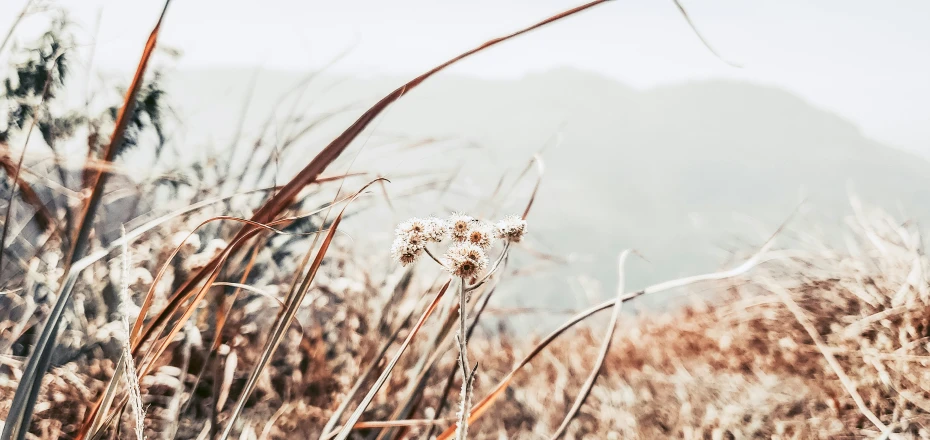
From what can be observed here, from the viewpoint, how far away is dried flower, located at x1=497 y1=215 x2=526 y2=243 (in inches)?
17.1

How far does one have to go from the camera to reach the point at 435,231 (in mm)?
423

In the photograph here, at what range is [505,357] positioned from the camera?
1.41 metres

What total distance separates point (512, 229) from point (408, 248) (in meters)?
0.09

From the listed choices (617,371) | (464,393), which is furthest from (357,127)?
(617,371)

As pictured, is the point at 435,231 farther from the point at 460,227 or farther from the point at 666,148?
the point at 666,148

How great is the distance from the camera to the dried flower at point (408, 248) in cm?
41

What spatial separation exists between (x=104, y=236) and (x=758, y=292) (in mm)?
1664

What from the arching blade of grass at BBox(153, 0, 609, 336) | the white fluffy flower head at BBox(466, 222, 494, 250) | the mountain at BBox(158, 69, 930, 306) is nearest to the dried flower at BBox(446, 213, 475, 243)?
the white fluffy flower head at BBox(466, 222, 494, 250)

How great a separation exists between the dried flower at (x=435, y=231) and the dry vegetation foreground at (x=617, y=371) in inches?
6.6

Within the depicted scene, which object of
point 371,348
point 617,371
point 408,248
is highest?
point 408,248

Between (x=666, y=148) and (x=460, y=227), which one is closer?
(x=460, y=227)

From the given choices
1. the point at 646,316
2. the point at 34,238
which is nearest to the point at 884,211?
the point at 646,316

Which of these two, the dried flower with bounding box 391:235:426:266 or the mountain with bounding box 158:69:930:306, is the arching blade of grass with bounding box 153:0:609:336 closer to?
the dried flower with bounding box 391:235:426:266

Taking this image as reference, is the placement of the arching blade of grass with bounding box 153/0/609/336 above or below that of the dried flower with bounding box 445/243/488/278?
above
